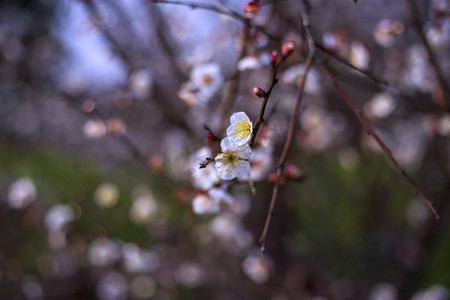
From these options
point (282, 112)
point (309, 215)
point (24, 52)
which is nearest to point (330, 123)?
point (282, 112)

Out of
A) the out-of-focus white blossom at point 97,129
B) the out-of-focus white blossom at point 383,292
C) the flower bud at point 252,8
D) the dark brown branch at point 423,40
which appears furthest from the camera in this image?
the out-of-focus white blossom at point 383,292

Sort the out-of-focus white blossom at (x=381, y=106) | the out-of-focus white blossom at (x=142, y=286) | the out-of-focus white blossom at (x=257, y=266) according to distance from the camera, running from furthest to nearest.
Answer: the out-of-focus white blossom at (x=142, y=286) < the out-of-focus white blossom at (x=257, y=266) < the out-of-focus white blossom at (x=381, y=106)

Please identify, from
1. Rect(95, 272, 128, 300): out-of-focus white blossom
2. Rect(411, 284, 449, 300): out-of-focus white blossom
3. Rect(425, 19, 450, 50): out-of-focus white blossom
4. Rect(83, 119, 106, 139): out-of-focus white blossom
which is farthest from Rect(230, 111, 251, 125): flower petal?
Rect(95, 272, 128, 300): out-of-focus white blossom

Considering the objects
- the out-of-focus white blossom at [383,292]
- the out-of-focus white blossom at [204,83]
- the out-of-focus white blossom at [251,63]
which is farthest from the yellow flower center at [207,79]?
the out-of-focus white blossom at [383,292]

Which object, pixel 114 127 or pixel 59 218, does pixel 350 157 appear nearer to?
pixel 114 127

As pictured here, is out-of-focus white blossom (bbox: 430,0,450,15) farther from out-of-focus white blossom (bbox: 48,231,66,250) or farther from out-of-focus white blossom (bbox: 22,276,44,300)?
out-of-focus white blossom (bbox: 22,276,44,300)

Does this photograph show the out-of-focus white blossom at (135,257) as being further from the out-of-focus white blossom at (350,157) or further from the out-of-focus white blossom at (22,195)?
the out-of-focus white blossom at (350,157)

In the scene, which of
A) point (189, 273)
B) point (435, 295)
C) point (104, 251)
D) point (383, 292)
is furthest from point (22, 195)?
point (435, 295)

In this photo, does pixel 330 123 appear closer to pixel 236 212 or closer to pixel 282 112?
pixel 282 112
